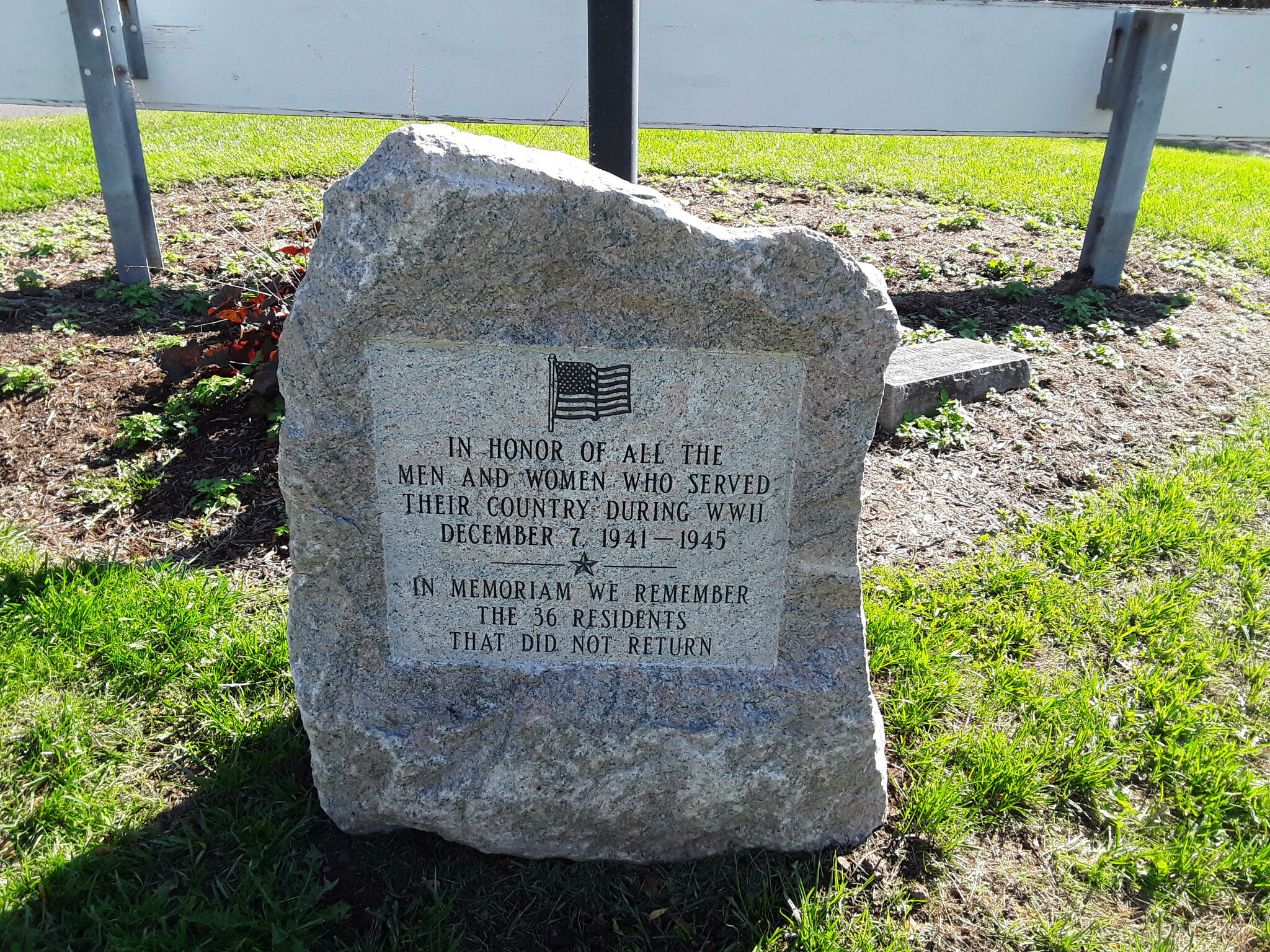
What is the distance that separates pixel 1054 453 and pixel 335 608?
3.37 meters

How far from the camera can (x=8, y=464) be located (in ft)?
12.5

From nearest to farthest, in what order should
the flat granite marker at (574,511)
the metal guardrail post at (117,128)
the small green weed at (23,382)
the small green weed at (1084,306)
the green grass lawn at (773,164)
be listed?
the flat granite marker at (574,511) → the small green weed at (23,382) → the metal guardrail post at (117,128) → the small green weed at (1084,306) → the green grass lawn at (773,164)

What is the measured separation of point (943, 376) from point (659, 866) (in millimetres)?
2970

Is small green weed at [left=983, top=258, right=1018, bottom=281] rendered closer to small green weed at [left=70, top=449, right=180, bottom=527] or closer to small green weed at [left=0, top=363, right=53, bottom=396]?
small green weed at [left=70, top=449, right=180, bottom=527]

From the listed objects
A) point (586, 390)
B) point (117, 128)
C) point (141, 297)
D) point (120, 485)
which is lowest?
point (120, 485)

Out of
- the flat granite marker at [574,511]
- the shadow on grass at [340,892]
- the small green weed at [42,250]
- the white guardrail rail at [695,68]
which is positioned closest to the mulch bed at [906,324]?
the small green weed at [42,250]

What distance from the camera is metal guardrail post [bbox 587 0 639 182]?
3.38 m

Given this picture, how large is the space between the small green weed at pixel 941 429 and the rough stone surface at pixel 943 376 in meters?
0.04

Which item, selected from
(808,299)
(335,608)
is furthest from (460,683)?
(808,299)

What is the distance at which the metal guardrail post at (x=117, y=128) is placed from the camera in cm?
489

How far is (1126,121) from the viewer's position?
569cm

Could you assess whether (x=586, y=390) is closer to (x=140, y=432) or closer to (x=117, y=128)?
(x=140, y=432)

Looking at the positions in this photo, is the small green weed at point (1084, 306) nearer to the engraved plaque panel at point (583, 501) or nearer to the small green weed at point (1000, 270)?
the small green weed at point (1000, 270)

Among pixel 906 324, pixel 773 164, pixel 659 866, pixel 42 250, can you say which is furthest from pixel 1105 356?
pixel 42 250
